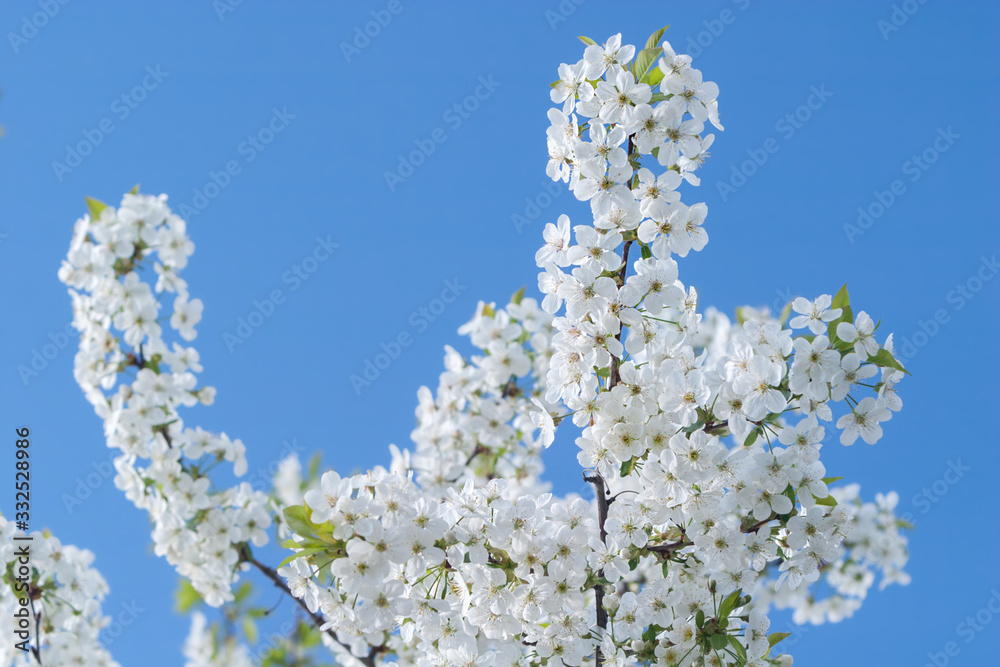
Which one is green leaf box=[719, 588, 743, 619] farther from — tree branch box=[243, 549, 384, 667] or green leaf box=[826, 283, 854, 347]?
tree branch box=[243, 549, 384, 667]

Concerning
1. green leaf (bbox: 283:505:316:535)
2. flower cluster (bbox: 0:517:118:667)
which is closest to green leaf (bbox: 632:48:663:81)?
green leaf (bbox: 283:505:316:535)

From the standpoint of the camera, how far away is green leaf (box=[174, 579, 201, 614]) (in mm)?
4863

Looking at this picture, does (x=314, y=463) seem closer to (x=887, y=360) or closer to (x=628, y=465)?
(x=628, y=465)

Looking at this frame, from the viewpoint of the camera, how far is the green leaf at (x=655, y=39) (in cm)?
270

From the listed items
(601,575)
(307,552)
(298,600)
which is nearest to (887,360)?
(601,575)

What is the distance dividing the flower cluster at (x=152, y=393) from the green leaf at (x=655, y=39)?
3.13m

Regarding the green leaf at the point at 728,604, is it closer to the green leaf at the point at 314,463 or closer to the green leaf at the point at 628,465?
the green leaf at the point at 628,465

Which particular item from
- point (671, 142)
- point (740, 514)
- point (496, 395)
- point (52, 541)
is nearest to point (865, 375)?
point (740, 514)

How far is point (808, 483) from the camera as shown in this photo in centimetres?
271

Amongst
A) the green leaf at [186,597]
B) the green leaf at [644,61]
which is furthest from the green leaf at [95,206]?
the green leaf at [644,61]

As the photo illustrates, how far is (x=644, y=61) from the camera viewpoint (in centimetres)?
268

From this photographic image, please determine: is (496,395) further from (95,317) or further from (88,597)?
(88,597)

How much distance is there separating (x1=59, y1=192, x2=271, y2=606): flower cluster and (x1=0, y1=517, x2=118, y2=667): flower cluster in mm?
558

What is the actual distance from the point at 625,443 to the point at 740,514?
2.60ft
